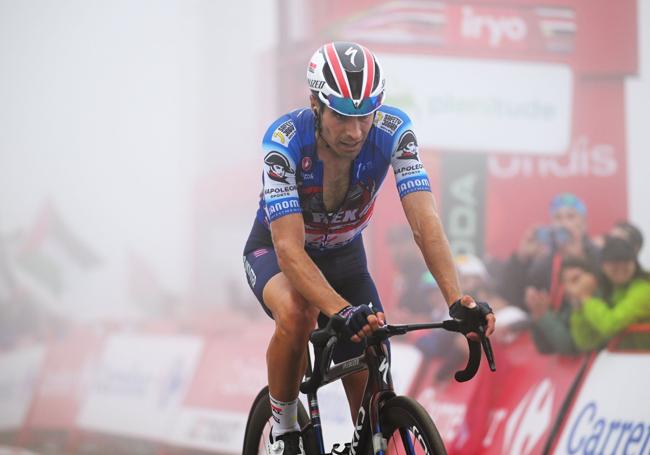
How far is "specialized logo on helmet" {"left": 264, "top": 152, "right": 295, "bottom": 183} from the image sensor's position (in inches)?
138

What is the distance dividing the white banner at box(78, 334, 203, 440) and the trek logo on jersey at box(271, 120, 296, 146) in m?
4.43

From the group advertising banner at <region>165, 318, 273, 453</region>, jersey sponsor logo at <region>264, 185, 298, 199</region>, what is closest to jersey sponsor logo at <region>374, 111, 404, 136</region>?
jersey sponsor logo at <region>264, 185, 298, 199</region>

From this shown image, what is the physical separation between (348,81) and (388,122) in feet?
1.28

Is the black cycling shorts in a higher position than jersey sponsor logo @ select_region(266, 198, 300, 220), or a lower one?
lower

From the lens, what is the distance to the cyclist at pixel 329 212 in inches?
130

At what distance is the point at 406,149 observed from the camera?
3.62 meters

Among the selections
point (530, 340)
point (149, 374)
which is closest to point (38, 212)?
point (149, 374)

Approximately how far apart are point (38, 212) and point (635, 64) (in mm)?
5417

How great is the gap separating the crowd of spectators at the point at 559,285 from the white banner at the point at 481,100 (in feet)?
1.89

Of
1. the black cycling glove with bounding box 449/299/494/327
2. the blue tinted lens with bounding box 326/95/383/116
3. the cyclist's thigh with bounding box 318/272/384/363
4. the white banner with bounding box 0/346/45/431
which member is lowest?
the white banner with bounding box 0/346/45/431

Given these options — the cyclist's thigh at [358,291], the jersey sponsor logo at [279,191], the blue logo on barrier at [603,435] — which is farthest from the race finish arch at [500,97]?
the jersey sponsor logo at [279,191]

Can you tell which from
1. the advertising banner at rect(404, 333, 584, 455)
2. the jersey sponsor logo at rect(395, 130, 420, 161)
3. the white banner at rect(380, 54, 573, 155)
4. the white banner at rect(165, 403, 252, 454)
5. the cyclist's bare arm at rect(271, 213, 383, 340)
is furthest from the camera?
the white banner at rect(165, 403, 252, 454)

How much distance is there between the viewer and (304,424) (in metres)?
3.88

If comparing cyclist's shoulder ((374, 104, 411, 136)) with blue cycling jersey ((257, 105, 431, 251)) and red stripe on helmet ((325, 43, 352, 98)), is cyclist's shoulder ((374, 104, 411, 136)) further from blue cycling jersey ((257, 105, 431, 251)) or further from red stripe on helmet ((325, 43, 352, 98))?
red stripe on helmet ((325, 43, 352, 98))
